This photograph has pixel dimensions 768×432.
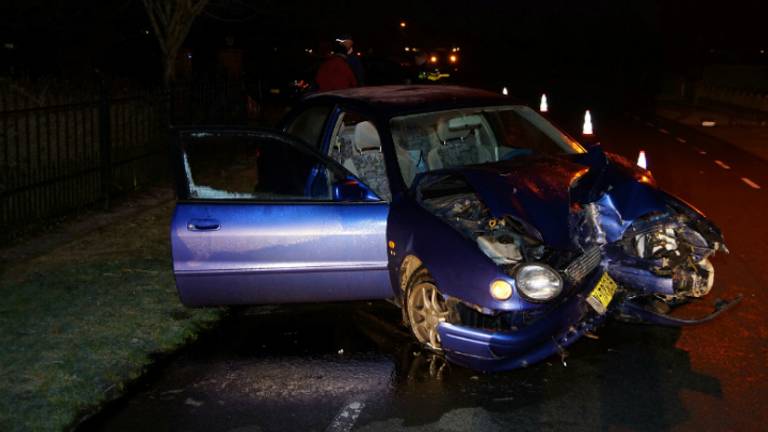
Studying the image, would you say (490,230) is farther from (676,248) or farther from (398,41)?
(398,41)

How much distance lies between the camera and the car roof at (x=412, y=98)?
684 centimetres

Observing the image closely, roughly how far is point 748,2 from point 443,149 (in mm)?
54569

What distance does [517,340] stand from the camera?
5125 mm

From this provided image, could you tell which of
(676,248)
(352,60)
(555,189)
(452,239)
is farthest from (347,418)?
(352,60)

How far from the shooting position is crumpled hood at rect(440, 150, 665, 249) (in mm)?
5590

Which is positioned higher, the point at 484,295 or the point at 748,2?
the point at 748,2

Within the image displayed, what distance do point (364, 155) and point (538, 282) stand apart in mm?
2592

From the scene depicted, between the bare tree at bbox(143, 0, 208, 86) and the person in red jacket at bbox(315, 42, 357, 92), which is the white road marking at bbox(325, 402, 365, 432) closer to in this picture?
the person in red jacket at bbox(315, 42, 357, 92)

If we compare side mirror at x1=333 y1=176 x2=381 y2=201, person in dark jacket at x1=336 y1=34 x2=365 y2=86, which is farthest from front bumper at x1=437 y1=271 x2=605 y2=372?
person in dark jacket at x1=336 y1=34 x2=365 y2=86

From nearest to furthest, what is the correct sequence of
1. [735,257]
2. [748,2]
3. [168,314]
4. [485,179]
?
[485,179], [168,314], [735,257], [748,2]

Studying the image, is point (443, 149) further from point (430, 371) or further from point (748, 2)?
point (748, 2)

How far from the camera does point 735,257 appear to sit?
337 inches

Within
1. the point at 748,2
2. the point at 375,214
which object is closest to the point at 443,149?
the point at 375,214

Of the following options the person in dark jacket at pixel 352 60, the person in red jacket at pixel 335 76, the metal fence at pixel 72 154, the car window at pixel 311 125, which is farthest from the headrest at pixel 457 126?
the person in dark jacket at pixel 352 60
